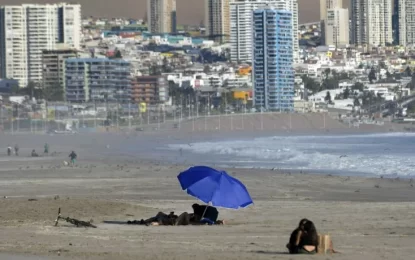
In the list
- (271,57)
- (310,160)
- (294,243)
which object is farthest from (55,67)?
(294,243)

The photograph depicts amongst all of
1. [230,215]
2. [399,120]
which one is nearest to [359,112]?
[399,120]

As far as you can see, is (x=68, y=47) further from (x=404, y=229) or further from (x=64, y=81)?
(x=404, y=229)

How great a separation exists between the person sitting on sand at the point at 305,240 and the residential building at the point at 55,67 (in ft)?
392

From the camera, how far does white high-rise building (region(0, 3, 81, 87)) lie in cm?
16100

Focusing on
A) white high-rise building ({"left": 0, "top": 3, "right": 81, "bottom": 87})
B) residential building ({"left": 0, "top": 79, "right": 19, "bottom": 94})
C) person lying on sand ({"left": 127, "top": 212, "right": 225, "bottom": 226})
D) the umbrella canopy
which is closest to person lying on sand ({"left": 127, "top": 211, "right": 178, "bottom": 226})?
person lying on sand ({"left": 127, "top": 212, "right": 225, "bottom": 226})

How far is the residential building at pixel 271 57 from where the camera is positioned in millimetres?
131500

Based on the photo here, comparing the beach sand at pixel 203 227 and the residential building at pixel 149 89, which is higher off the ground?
the residential building at pixel 149 89

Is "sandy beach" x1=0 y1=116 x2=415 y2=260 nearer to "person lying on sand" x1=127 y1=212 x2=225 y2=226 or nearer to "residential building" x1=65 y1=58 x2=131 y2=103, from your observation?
"person lying on sand" x1=127 y1=212 x2=225 y2=226

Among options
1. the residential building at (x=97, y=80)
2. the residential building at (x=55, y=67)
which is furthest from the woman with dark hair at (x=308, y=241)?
the residential building at (x=55, y=67)

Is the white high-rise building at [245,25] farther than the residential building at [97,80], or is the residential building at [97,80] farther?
the white high-rise building at [245,25]

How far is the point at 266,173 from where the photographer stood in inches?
1316

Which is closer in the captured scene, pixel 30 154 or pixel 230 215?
pixel 230 215

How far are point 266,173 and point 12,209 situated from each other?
47.5ft

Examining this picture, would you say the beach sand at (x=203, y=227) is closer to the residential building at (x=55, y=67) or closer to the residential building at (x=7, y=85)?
the residential building at (x=55, y=67)
